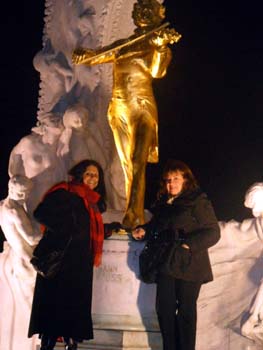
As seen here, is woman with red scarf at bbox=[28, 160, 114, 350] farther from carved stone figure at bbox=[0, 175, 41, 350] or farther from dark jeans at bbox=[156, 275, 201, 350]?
carved stone figure at bbox=[0, 175, 41, 350]

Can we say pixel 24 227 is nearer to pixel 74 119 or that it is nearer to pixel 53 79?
pixel 74 119

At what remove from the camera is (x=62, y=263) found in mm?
4535

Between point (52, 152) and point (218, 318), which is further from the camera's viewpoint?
point (52, 152)

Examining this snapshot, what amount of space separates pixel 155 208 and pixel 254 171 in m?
3.22

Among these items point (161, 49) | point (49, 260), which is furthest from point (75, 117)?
point (49, 260)

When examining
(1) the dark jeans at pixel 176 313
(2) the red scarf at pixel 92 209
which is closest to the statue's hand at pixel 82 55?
(2) the red scarf at pixel 92 209

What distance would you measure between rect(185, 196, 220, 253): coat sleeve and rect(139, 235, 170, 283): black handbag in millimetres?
147

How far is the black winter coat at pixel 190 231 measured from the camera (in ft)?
14.5

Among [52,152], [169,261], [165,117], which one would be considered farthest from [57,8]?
[169,261]

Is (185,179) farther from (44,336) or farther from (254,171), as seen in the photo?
(254,171)

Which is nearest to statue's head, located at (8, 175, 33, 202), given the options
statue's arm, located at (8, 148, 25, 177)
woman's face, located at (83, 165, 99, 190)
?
statue's arm, located at (8, 148, 25, 177)

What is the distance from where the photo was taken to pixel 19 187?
5.61m

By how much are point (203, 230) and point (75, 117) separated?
1913 millimetres

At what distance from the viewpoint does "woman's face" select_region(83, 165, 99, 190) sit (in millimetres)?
4793
